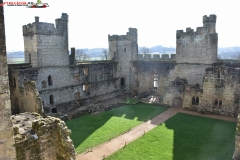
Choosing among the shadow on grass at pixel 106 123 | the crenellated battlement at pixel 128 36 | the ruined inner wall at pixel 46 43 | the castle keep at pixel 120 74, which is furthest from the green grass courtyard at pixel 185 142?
the crenellated battlement at pixel 128 36

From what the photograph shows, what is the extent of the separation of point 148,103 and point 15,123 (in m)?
19.2

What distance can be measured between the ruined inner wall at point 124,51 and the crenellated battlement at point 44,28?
903 centimetres

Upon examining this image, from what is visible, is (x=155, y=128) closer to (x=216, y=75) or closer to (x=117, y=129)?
(x=117, y=129)

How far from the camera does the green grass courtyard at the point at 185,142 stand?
15.0 meters

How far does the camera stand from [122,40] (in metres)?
33.1

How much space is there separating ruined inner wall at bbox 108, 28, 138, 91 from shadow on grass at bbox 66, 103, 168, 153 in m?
7.41

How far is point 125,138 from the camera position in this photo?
1808cm

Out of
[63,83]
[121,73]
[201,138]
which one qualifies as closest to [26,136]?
[201,138]

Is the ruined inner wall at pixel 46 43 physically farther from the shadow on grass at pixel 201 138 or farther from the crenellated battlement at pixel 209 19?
the crenellated battlement at pixel 209 19

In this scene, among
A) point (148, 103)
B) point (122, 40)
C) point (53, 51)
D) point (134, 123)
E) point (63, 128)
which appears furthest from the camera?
point (122, 40)

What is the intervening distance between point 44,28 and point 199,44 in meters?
18.0

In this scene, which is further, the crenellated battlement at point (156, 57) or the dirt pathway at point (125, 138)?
the crenellated battlement at point (156, 57)

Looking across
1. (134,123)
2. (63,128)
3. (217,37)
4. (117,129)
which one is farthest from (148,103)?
(63,128)

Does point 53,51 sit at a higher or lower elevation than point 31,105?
higher
